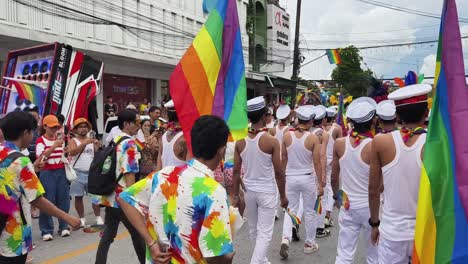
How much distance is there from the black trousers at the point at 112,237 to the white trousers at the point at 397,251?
Result: 7.19 feet

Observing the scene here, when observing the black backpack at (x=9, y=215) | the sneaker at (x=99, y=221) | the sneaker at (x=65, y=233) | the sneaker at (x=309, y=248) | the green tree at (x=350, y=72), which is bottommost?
the sneaker at (x=65, y=233)

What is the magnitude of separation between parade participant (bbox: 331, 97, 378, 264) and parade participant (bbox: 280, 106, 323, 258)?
4.63ft

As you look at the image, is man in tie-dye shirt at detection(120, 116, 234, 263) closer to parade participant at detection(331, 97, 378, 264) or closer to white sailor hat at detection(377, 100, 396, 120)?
white sailor hat at detection(377, 100, 396, 120)

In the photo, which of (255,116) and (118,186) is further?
(255,116)

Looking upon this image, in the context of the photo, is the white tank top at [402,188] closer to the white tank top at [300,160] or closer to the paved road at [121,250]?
the paved road at [121,250]

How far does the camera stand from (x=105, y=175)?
14.6 ft

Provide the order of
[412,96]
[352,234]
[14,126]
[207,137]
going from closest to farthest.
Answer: [207,137] < [412,96] < [14,126] < [352,234]

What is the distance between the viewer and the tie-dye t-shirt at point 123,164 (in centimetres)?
440

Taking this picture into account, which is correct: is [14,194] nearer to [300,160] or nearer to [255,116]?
[255,116]

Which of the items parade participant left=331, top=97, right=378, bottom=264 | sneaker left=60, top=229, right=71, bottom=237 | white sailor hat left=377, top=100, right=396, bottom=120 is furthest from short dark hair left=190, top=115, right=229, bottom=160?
sneaker left=60, top=229, right=71, bottom=237

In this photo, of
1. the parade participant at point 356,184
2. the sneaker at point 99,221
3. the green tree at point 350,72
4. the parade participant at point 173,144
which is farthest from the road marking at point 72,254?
the green tree at point 350,72

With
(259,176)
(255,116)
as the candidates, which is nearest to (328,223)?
(259,176)

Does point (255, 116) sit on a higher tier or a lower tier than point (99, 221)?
higher

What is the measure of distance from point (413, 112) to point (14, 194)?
288 cm
